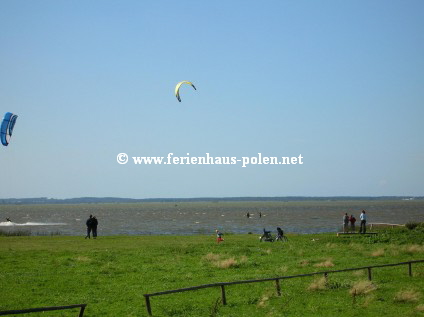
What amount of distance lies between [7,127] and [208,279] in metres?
18.5

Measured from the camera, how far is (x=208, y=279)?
22844 millimetres

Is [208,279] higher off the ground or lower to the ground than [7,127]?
lower

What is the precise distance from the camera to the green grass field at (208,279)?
59.1ft

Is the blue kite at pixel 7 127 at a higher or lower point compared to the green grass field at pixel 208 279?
higher

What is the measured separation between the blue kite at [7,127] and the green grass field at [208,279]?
6859 millimetres

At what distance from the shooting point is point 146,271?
24922 millimetres

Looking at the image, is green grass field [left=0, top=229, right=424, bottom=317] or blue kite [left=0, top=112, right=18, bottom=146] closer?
green grass field [left=0, top=229, right=424, bottom=317]

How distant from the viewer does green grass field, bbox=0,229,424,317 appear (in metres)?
18.0

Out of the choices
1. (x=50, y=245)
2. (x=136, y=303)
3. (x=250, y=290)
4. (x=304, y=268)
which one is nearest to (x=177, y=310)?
(x=136, y=303)

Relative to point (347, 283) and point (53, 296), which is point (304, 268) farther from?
point (53, 296)

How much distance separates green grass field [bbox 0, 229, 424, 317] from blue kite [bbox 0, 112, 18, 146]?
6.86 meters

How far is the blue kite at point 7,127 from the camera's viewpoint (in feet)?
111

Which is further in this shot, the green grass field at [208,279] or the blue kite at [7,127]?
the blue kite at [7,127]

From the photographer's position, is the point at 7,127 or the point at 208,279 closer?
the point at 208,279
